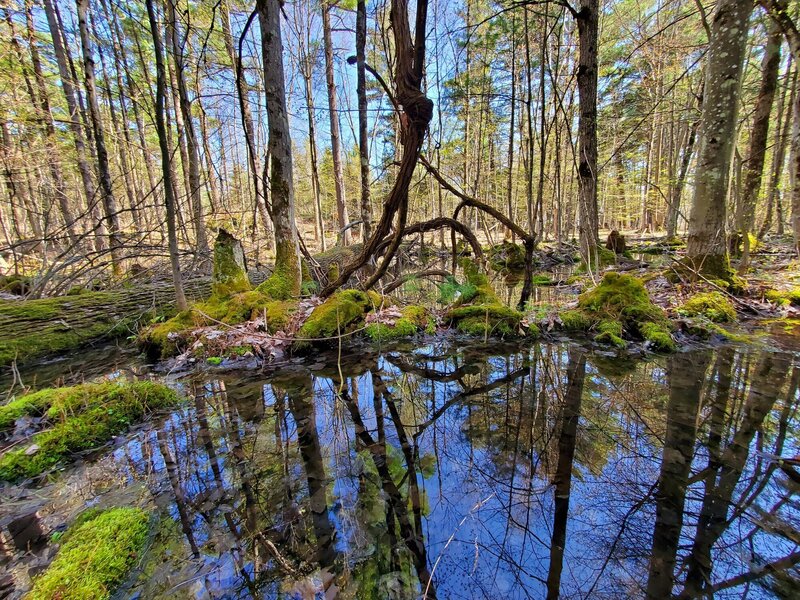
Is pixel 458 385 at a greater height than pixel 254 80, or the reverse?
pixel 254 80

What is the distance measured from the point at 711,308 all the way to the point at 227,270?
319 inches

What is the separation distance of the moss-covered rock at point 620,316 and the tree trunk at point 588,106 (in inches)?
25.0

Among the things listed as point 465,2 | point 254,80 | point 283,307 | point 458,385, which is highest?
point 465,2

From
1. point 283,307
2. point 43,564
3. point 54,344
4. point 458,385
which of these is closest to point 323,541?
point 43,564

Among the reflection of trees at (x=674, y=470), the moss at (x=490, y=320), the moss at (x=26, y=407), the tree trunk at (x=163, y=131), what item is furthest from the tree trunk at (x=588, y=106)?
the moss at (x=26, y=407)

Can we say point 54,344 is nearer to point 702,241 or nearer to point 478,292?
point 478,292

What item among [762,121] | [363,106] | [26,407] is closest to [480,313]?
[26,407]

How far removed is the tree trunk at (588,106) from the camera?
5703 millimetres

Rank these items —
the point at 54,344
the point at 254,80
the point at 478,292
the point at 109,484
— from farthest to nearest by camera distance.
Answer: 1. the point at 254,80
2. the point at 478,292
3. the point at 54,344
4. the point at 109,484

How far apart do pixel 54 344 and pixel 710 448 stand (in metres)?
8.36

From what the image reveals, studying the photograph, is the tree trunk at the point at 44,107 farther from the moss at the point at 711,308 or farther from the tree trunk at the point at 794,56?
the tree trunk at the point at 794,56

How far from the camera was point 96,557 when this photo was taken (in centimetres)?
161

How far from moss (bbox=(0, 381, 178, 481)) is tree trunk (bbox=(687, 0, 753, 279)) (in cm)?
846

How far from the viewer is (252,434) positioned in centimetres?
288
